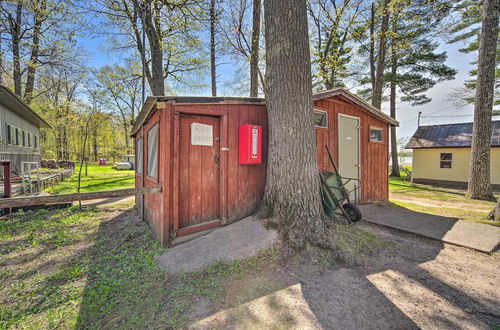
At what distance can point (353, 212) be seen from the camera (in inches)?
164

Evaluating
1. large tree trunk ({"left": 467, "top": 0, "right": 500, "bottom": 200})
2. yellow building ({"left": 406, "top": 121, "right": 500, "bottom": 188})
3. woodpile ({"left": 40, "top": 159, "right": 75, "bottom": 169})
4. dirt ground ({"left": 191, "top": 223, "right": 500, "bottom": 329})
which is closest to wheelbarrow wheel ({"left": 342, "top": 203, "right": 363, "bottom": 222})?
dirt ground ({"left": 191, "top": 223, "right": 500, "bottom": 329})

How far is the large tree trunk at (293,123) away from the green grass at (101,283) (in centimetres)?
79

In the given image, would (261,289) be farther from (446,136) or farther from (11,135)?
(446,136)

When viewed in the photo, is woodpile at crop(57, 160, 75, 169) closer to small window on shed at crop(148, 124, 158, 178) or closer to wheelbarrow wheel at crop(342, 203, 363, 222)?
small window on shed at crop(148, 124, 158, 178)

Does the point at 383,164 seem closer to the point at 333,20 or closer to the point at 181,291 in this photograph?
the point at 181,291

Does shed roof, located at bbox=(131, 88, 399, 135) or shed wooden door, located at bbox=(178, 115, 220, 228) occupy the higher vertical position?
shed roof, located at bbox=(131, 88, 399, 135)

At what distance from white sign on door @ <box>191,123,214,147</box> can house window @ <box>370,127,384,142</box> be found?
513 cm

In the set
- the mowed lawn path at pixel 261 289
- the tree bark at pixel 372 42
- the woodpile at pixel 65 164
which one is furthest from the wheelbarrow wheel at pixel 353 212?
the woodpile at pixel 65 164

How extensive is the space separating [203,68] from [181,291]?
12445mm

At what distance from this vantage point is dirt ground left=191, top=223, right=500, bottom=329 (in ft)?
5.71

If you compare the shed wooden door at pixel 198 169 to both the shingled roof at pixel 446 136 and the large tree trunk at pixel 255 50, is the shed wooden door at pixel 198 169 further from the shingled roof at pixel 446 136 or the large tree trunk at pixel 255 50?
the shingled roof at pixel 446 136

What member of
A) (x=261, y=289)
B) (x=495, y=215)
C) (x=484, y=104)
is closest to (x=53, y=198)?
(x=261, y=289)

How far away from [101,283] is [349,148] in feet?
19.1

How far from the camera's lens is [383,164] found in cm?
663
